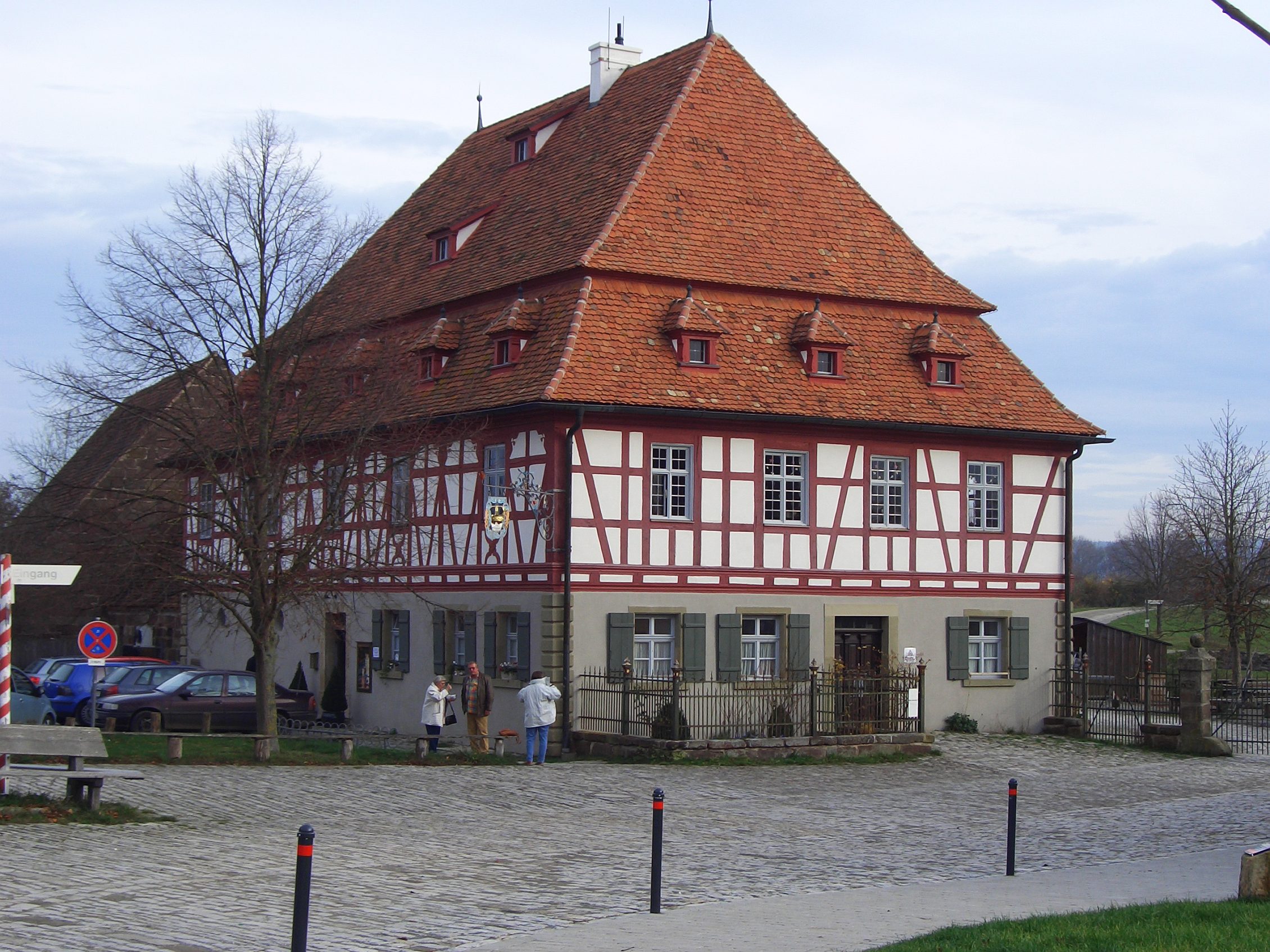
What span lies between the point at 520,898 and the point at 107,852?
4.00 meters

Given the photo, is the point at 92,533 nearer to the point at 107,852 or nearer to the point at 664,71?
the point at 107,852

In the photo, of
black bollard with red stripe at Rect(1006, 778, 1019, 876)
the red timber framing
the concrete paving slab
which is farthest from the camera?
the red timber framing

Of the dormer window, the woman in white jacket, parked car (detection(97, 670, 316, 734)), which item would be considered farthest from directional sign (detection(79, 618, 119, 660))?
the dormer window

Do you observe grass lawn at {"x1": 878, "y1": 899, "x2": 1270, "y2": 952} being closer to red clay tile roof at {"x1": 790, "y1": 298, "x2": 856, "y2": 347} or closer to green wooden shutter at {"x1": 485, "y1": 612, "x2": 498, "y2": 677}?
green wooden shutter at {"x1": 485, "y1": 612, "x2": 498, "y2": 677}

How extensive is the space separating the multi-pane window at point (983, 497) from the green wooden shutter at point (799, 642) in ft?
14.4

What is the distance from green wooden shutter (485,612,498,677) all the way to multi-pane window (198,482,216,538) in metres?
5.28

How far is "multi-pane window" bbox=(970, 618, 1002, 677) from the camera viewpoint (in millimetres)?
32969

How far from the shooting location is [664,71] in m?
36.0

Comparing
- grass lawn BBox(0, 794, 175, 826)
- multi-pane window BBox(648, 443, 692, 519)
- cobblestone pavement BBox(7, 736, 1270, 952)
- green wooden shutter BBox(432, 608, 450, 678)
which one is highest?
multi-pane window BBox(648, 443, 692, 519)

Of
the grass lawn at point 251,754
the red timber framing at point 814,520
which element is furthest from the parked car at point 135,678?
the red timber framing at point 814,520

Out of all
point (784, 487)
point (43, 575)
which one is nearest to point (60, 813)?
point (43, 575)

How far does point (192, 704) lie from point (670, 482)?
10.2 m

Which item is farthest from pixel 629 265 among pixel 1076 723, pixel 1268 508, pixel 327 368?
pixel 1268 508

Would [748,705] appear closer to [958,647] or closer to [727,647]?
[727,647]
